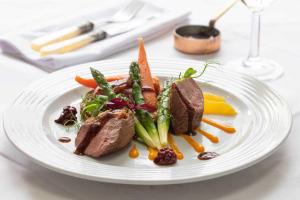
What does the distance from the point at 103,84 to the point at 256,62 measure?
2.84 ft

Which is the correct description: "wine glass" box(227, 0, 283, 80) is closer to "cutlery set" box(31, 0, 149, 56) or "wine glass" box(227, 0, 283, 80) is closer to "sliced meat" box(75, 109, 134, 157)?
"cutlery set" box(31, 0, 149, 56)

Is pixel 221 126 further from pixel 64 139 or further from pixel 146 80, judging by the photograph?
pixel 64 139

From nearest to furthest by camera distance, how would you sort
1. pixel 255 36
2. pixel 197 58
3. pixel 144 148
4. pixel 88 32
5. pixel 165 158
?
pixel 165 158, pixel 144 148, pixel 255 36, pixel 197 58, pixel 88 32

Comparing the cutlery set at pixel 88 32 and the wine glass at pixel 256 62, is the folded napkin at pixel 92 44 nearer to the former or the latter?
the cutlery set at pixel 88 32

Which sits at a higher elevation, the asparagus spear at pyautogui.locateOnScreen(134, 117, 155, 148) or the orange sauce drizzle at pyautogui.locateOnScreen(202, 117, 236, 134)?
the asparagus spear at pyautogui.locateOnScreen(134, 117, 155, 148)

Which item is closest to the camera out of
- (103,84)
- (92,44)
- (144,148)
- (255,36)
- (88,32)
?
(144,148)

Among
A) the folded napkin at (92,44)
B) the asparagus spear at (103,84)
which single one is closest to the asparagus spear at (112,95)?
the asparagus spear at (103,84)

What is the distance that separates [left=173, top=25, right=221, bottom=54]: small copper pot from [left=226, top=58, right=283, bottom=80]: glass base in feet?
0.43

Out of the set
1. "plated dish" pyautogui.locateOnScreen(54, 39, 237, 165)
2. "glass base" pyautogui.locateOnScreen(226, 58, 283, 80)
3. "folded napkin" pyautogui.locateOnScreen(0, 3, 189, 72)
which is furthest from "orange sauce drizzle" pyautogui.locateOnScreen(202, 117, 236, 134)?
"folded napkin" pyautogui.locateOnScreen(0, 3, 189, 72)

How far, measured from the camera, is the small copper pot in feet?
8.83

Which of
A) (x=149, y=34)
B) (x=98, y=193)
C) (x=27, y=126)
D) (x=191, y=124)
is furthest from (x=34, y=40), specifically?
(x=98, y=193)

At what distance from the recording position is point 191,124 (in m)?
1.94

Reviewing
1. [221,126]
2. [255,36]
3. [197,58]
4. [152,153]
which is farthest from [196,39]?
[152,153]

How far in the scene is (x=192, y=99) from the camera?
6.51 feet
